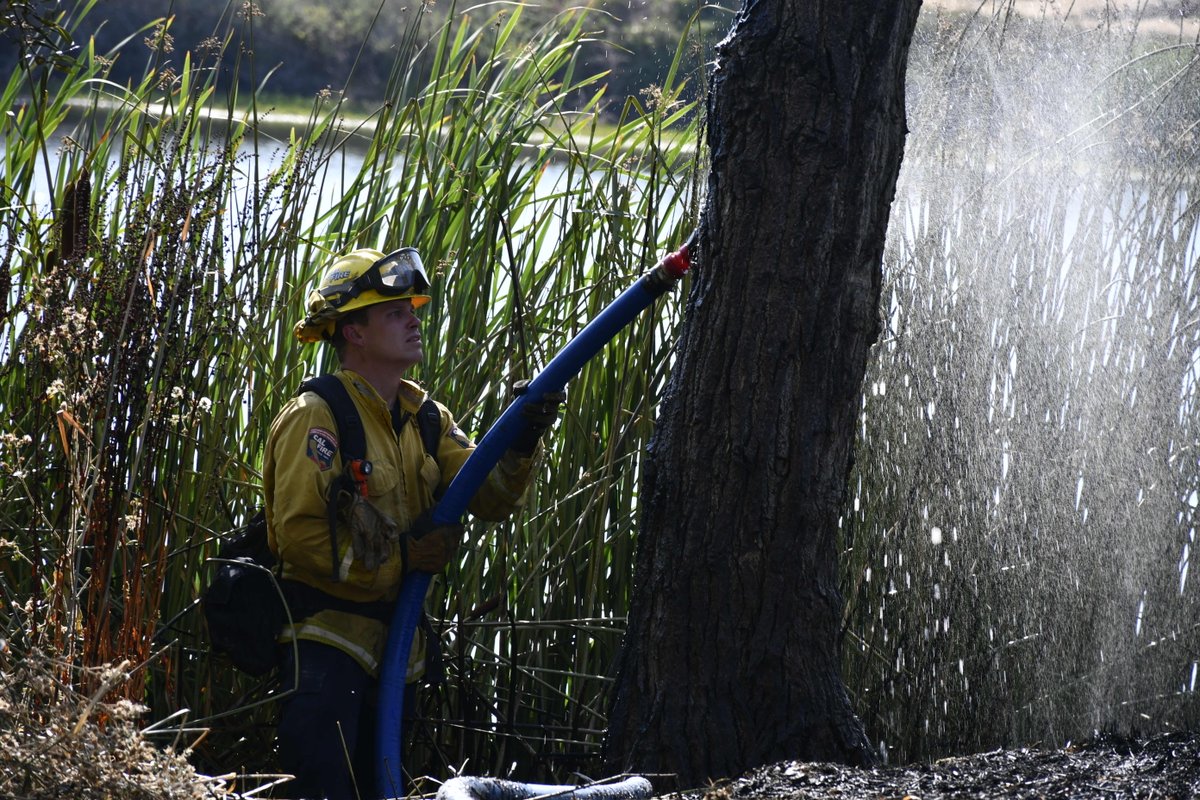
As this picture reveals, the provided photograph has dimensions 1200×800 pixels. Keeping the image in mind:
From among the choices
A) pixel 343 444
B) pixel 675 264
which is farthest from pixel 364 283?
pixel 675 264

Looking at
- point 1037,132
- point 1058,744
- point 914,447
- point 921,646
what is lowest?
point 1058,744

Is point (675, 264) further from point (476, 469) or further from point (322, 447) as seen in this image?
point (322, 447)

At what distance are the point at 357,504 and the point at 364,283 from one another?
59cm

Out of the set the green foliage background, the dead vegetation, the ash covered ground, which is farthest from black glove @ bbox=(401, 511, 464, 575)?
the dead vegetation

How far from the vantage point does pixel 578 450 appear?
156 inches

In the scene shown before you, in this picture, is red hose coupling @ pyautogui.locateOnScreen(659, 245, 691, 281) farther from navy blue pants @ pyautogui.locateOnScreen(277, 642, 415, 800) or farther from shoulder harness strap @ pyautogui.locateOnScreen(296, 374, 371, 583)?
navy blue pants @ pyautogui.locateOnScreen(277, 642, 415, 800)

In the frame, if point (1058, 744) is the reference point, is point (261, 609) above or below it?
above

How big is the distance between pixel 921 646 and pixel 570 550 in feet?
3.55

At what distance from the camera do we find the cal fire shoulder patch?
10.1 feet

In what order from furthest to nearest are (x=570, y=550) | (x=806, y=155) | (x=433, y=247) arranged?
(x=433, y=247) < (x=570, y=550) < (x=806, y=155)

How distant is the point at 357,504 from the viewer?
3.05 metres

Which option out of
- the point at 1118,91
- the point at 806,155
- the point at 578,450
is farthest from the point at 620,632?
the point at 1118,91

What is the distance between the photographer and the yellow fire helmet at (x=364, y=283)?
3.26m

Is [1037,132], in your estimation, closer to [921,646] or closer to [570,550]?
[921,646]
